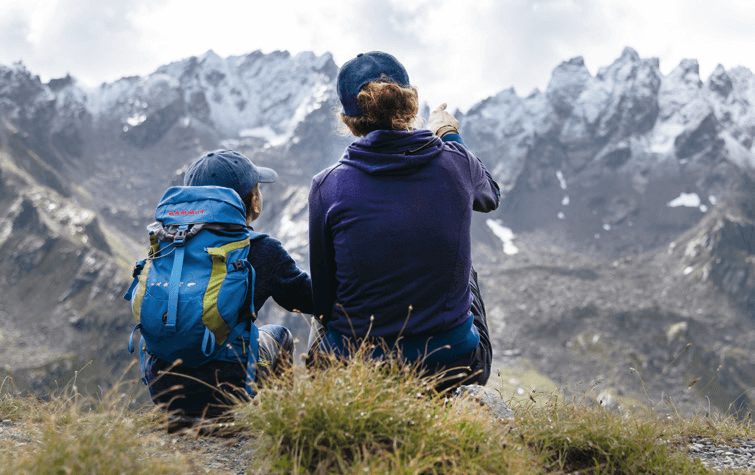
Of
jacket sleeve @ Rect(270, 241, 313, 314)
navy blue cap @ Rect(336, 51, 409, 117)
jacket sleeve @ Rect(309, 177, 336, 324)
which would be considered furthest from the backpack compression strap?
navy blue cap @ Rect(336, 51, 409, 117)

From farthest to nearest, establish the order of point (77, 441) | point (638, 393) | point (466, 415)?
point (638, 393)
point (466, 415)
point (77, 441)

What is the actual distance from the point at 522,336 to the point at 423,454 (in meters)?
208

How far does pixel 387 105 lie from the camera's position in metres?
3.92

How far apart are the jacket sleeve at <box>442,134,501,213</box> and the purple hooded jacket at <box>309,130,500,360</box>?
120 millimetres

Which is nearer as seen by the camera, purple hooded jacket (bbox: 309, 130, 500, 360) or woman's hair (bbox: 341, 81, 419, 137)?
purple hooded jacket (bbox: 309, 130, 500, 360)

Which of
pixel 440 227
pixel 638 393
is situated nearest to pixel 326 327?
pixel 440 227

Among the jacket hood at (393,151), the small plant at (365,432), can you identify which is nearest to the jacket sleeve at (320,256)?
the jacket hood at (393,151)

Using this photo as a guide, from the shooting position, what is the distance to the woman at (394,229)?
372cm

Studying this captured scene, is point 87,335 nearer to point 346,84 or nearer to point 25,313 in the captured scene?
point 25,313

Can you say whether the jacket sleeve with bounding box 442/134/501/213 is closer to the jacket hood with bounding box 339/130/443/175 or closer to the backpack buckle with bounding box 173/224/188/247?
the jacket hood with bounding box 339/130/443/175

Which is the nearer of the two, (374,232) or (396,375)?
(396,375)

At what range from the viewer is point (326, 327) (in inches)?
171

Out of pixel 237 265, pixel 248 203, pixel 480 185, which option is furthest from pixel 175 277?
pixel 480 185

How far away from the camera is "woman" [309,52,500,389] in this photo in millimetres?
3721
